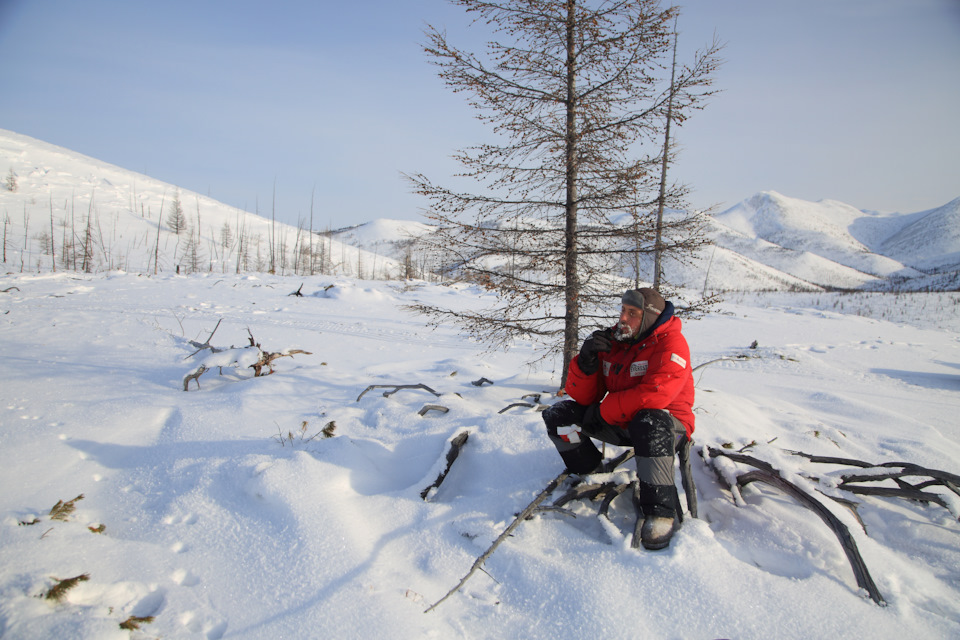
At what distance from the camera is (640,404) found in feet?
8.00

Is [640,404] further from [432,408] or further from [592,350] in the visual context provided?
[432,408]

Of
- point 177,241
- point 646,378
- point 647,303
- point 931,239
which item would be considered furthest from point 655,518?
point 931,239

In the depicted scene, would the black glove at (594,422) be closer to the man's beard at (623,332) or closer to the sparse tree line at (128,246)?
the man's beard at (623,332)

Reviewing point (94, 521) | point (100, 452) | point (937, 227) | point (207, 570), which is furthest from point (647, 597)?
point (937, 227)

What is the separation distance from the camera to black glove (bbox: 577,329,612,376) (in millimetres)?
2682

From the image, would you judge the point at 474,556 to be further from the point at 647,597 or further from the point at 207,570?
the point at 207,570

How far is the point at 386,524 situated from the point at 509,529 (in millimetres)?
760

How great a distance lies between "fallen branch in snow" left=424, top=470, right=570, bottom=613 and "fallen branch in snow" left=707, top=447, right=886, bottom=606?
113 centimetres

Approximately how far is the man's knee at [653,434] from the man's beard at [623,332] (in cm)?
52

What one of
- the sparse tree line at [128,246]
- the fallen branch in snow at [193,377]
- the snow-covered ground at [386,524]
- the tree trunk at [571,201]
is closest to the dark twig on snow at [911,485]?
the snow-covered ground at [386,524]

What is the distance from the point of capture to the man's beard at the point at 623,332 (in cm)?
268

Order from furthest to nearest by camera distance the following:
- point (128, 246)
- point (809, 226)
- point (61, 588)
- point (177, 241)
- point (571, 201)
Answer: point (809, 226), point (177, 241), point (128, 246), point (571, 201), point (61, 588)

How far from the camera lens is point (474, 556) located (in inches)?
86.6

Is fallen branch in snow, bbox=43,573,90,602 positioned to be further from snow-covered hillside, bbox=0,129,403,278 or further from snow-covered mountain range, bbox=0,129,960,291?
snow-covered hillside, bbox=0,129,403,278
